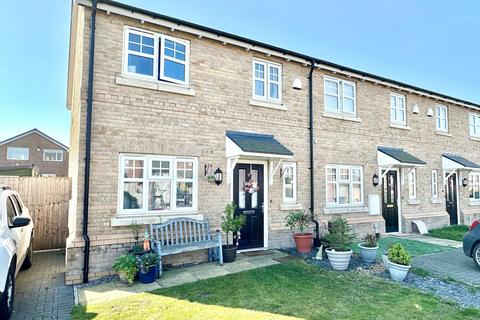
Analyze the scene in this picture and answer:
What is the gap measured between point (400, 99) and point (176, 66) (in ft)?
33.0

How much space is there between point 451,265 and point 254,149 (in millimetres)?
5865

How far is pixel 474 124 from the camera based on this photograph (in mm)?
15797

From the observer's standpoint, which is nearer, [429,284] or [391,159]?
[429,284]

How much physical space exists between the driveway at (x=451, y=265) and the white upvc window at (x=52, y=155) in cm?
4399

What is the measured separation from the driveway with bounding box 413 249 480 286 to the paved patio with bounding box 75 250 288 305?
11.8 feet

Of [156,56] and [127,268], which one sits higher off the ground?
[156,56]

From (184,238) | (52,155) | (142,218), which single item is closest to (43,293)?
(142,218)

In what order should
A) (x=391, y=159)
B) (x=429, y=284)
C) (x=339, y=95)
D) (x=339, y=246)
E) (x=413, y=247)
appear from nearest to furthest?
(x=429, y=284)
(x=339, y=246)
(x=413, y=247)
(x=339, y=95)
(x=391, y=159)

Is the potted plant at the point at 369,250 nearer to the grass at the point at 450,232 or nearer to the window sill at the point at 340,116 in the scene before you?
the window sill at the point at 340,116

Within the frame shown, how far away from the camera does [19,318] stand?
4.50m

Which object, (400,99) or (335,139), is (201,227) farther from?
(400,99)

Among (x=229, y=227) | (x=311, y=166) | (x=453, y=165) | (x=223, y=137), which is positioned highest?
(x=223, y=137)

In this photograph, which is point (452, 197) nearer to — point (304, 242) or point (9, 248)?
point (304, 242)

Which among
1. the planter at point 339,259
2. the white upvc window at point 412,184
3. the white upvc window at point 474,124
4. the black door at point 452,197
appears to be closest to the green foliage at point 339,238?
the planter at point 339,259
